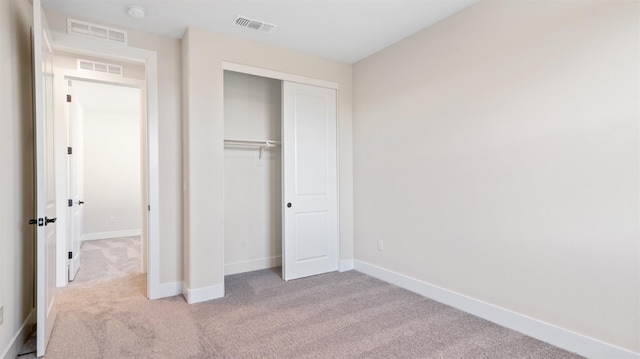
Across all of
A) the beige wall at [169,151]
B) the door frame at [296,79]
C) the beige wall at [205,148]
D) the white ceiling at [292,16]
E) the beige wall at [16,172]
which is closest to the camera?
the beige wall at [16,172]

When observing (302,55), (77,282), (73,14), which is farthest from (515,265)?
(77,282)

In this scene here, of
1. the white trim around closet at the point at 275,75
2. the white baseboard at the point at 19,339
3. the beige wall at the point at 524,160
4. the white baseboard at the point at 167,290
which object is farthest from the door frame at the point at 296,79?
the white baseboard at the point at 19,339

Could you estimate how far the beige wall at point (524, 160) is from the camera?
195 centimetres

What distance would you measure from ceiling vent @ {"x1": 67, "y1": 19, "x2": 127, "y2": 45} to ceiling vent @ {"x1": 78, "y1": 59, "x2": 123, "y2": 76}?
24.6 inches

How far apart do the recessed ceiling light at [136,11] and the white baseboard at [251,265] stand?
2813 mm

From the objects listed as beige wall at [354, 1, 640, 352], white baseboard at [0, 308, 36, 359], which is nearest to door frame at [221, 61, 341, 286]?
beige wall at [354, 1, 640, 352]

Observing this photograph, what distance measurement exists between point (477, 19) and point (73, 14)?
11.7ft

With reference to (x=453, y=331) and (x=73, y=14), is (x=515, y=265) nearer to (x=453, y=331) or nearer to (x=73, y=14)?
(x=453, y=331)

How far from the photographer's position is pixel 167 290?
3191 millimetres

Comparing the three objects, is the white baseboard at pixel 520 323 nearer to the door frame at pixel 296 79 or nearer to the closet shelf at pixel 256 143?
the door frame at pixel 296 79

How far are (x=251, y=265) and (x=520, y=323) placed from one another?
2974 millimetres

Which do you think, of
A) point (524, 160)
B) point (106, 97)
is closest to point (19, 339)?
point (524, 160)

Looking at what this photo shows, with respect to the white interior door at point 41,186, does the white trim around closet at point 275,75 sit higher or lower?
higher

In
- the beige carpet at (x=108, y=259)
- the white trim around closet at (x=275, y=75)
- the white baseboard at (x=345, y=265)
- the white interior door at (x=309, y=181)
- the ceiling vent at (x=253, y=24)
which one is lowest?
the beige carpet at (x=108, y=259)
